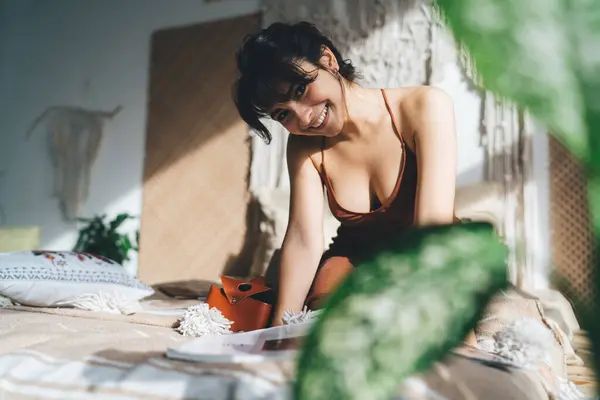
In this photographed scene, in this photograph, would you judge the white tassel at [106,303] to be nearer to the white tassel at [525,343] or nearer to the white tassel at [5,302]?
the white tassel at [5,302]

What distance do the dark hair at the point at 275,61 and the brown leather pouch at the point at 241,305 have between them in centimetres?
41

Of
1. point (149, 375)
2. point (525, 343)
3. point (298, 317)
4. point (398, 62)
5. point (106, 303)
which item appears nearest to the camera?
point (149, 375)

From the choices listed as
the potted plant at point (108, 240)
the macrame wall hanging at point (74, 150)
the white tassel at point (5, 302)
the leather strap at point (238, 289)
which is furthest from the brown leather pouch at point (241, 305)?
the macrame wall hanging at point (74, 150)

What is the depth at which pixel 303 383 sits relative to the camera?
0.19 meters

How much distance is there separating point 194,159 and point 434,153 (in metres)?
2.51

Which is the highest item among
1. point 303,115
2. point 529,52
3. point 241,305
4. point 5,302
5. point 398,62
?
point 398,62

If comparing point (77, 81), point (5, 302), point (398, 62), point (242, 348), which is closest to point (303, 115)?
point (242, 348)

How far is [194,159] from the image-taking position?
3.46 m

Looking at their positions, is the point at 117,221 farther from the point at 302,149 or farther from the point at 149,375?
the point at 149,375

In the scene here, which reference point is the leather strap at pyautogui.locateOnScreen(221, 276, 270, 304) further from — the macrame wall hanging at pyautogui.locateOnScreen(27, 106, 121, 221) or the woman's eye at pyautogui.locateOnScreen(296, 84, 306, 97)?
the macrame wall hanging at pyautogui.locateOnScreen(27, 106, 121, 221)

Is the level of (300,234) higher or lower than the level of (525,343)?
higher

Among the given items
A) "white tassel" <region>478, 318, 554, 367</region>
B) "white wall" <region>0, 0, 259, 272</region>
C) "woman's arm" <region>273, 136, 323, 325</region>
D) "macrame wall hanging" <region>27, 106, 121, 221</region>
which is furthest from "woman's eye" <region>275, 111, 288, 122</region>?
"macrame wall hanging" <region>27, 106, 121, 221</region>

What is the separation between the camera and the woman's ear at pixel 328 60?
48.6 inches

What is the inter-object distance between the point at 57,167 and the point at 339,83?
3.24 meters
